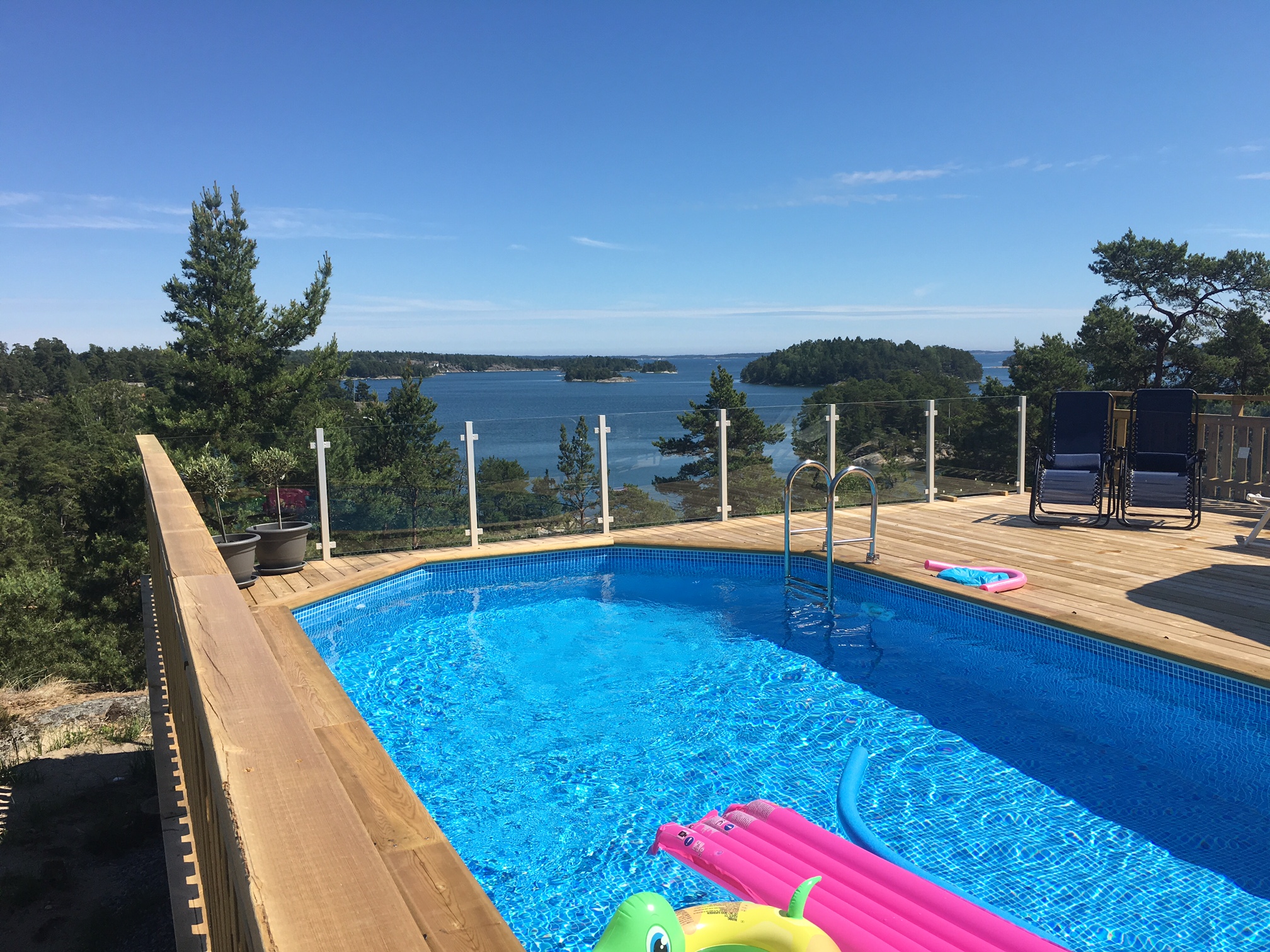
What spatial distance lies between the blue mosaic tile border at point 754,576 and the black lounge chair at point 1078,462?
2.49m

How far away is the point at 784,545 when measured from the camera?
719 cm

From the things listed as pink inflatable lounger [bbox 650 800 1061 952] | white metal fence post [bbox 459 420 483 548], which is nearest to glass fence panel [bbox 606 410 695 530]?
white metal fence post [bbox 459 420 483 548]

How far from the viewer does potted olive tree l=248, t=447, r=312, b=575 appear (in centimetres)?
676

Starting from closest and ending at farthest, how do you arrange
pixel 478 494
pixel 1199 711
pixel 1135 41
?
pixel 1199 711 < pixel 478 494 < pixel 1135 41

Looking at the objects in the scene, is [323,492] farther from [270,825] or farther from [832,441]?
[270,825]

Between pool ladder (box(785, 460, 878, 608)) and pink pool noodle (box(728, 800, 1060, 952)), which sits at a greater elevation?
pool ladder (box(785, 460, 878, 608))

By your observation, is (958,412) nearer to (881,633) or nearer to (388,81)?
(881,633)

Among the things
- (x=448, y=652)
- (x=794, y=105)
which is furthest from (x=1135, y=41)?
(x=448, y=652)

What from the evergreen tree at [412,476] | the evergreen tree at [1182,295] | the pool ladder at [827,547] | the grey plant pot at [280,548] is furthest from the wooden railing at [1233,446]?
the evergreen tree at [1182,295]

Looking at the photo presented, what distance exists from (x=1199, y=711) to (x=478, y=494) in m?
5.90

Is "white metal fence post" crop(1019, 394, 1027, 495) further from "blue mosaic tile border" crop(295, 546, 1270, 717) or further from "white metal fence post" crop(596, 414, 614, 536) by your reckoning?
"white metal fence post" crop(596, 414, 614, 536)

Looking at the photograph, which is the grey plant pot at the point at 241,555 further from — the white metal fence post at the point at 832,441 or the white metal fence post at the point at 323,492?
the white metal fence post at the point at 832,441

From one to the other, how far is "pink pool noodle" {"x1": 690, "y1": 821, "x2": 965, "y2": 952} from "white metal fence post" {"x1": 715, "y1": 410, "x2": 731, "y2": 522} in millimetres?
5813

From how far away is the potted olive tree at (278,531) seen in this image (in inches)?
266
